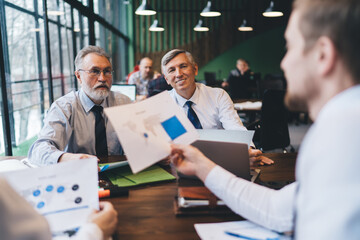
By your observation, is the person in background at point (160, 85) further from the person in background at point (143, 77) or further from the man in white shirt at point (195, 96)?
the man in white shirt at point (195, 96)

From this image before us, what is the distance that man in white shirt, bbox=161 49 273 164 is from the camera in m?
2.53

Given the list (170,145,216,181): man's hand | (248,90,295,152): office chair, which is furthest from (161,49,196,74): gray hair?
(170,145,216,181): man's hand

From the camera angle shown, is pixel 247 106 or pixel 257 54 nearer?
pixel 247 106

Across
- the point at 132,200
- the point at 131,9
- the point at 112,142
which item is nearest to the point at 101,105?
the point at 112,142

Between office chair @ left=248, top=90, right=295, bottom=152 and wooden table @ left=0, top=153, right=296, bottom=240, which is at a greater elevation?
wooden table @ left=0, top=153, right=296, bottom=240

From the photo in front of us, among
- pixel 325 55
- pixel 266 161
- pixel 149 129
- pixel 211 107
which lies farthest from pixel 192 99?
pixel 325 55

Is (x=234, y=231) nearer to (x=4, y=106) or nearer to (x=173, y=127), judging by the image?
(x=173, y=127)

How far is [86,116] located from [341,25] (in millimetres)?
1761

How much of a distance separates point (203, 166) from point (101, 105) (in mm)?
1290

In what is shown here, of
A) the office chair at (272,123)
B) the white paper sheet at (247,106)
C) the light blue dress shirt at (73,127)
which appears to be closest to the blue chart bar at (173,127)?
the light blue dress shirt at (73,127)

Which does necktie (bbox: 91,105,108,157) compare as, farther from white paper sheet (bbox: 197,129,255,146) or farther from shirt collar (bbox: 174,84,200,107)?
white paper sheet (bbox: 197,129,255,146)

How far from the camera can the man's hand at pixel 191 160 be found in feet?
3.74

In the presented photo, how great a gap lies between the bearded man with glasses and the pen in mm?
695

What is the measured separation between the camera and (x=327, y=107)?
680 mm
